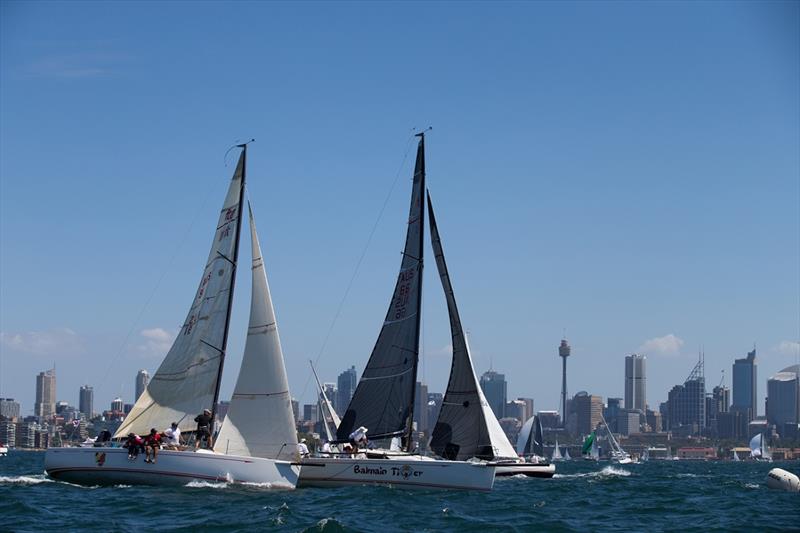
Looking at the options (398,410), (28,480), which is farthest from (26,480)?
(398,410)

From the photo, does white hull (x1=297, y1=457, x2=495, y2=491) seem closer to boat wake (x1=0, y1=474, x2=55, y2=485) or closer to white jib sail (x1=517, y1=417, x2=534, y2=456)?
boat wake (x1=0, y1=474, x2=55, y2=485)

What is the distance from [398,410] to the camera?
3822cm

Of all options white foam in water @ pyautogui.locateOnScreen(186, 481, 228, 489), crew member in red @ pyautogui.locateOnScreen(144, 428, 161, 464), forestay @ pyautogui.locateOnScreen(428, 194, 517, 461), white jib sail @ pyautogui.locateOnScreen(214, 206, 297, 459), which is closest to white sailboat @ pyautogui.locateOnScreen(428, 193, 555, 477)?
forestay @ pyautogui.locateOnScreen(428, 194, 517, 461)

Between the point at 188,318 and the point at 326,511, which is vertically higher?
the point at 188,318

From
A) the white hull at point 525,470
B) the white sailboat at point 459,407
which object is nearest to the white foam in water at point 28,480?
the white sailboat at point 459,407

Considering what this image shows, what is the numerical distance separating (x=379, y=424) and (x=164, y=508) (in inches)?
488

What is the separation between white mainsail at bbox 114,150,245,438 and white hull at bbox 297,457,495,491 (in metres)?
4.16

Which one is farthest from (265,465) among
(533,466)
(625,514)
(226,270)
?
(533,466)

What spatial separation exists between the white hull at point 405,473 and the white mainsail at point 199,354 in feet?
13.7

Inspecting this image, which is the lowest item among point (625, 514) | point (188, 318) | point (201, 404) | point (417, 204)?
point (625, 514)

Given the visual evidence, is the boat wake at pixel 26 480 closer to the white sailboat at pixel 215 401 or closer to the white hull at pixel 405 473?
the white sailboat at pixel 215 401

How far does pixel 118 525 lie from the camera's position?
24062 mm

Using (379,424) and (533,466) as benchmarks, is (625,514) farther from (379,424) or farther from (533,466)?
(533,466)

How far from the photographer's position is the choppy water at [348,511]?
2500 centimetres
